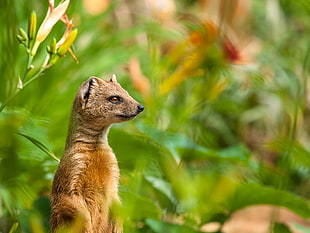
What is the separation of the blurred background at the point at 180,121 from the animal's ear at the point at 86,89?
139 mm

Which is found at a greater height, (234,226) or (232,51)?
(232,51)

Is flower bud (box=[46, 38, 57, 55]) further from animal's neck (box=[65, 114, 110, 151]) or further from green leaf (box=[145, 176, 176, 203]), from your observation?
green leaf (box=[145, 176, 176, 203])

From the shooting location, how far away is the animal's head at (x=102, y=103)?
4.53ft

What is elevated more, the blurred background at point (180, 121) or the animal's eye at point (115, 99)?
the animal's eye at point (115, 99)

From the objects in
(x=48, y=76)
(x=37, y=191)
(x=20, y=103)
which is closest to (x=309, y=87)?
(x=48, y=76)

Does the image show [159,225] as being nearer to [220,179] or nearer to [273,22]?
[220,179]

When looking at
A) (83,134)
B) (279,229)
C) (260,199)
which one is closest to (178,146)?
(260,199)

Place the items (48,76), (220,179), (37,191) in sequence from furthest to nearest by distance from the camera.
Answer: (48,76) < (37,191) < (220,179)

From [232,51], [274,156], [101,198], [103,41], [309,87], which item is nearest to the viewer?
[101,198]

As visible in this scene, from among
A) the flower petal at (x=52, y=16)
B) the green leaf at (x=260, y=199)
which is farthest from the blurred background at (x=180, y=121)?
the flower petal at (x=52, y=16)

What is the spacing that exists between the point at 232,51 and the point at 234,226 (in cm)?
100

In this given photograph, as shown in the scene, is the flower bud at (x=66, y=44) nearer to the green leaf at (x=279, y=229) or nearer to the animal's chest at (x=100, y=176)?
the animal's chest at (x=100, y=176)

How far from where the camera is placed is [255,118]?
5.05m

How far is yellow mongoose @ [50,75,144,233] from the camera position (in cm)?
138
